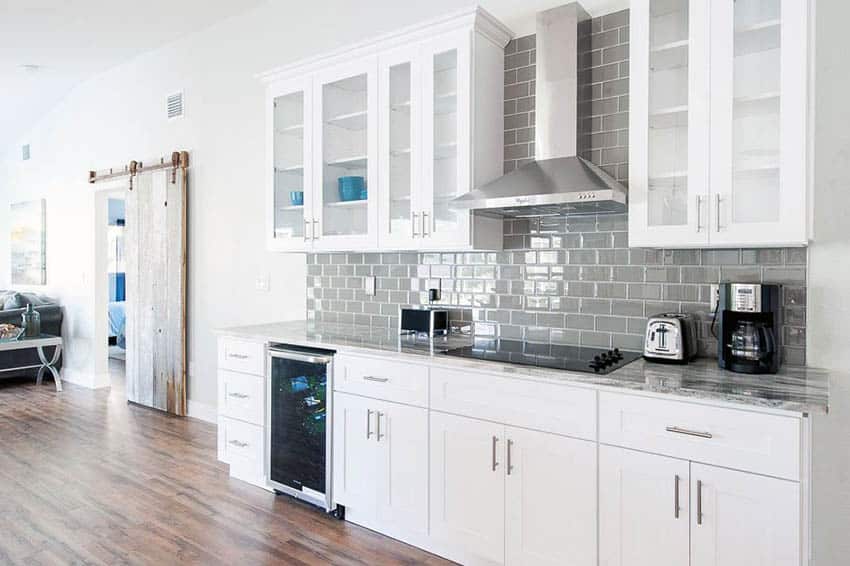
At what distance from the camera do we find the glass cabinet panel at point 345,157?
133 inches

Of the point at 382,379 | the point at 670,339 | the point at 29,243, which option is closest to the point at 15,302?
the point at 29,243

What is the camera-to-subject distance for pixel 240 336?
3.52 m

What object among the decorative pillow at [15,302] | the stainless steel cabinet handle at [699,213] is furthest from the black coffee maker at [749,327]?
the decorative pillow at [15,302]

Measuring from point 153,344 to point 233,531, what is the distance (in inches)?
117

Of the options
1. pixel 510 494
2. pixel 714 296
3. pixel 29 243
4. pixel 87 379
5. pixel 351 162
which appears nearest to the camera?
pixel 510 494

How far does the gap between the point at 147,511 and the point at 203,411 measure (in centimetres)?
186

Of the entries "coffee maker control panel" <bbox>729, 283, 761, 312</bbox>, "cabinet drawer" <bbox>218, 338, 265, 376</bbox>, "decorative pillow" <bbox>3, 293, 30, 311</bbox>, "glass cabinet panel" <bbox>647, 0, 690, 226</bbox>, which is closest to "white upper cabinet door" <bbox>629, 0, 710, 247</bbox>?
"glass cabinet panel" <bbox>647, 0, 690, 226</bbox>

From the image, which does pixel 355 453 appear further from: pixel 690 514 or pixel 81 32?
pixel 81 32

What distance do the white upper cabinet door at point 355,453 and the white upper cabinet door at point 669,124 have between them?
4.87ft

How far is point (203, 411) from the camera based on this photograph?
16.4 feet

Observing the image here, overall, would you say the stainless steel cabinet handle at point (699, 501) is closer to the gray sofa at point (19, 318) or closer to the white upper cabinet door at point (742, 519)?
the white upper cabinet door at point (742, 519)

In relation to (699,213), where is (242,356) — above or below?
below

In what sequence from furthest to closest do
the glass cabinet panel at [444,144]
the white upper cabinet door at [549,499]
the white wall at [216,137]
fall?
1. the white wall at [216,137]
2. the glass cabinet panel at [444,144]
3. the white upper cabinet door at [549,499]

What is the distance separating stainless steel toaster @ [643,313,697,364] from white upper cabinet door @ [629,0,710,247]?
0.32 m
